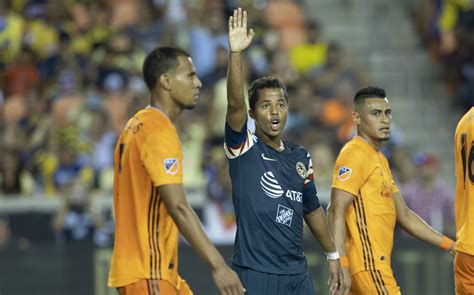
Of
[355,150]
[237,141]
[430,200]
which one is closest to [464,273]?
[355,150]

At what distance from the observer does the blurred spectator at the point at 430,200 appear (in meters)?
13.8

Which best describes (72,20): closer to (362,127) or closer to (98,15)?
(98,15)

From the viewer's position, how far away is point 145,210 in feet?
23.9

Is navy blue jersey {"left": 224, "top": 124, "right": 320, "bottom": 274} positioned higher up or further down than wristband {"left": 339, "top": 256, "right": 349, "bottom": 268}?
higher up

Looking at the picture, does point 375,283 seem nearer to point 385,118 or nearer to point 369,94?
point 385,118

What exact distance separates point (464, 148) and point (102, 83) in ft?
A: 26.9

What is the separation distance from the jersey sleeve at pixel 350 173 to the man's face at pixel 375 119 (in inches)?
8.9

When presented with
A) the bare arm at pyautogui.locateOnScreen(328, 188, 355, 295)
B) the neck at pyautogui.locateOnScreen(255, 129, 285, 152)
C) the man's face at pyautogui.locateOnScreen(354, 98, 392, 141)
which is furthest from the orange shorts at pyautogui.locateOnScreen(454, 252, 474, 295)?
the neck at pyautogui.locateOnScreen(255, 129, 285, 152)

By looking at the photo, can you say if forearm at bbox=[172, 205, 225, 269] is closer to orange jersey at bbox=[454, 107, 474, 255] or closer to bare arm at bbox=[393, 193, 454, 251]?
orange jersey at bbox=[454, 107, 474, 255]

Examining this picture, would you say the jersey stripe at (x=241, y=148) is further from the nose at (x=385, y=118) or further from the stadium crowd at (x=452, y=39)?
the stadium crowd at (x=452, y=39)

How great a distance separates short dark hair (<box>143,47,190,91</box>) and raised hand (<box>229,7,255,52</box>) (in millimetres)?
388

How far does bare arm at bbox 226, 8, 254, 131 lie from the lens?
7.42 m

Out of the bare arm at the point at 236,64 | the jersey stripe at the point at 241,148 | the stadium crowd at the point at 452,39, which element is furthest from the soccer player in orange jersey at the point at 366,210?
the stadium crowd at the point at 452,39

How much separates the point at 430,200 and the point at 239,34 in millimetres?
6861
